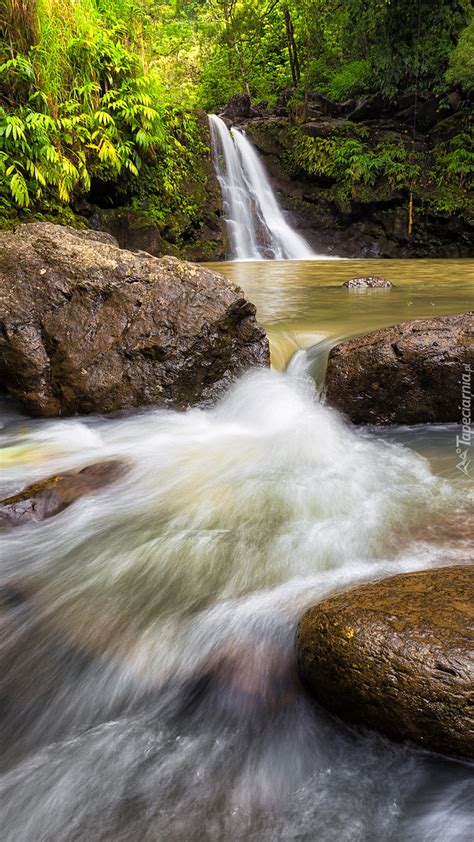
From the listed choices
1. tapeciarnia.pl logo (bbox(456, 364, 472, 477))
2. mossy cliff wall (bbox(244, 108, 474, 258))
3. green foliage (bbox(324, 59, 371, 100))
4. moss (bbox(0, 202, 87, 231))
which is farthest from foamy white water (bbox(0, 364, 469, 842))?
green foliage (bbox(324, 59, 371, 100))

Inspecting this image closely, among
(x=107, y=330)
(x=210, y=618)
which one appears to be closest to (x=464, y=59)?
(x=107, y=330)

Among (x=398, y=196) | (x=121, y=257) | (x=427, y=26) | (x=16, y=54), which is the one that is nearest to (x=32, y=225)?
(x=121, y=257)

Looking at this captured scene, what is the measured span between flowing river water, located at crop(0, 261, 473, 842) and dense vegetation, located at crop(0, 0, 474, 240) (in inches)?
257

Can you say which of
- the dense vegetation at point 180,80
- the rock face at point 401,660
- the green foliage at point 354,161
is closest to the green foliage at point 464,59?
the dense vegetation at point 180,80

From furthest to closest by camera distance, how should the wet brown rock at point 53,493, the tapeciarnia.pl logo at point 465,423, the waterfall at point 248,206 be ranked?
1. the waterfall at point 248,206
2. the tapeciarnia.pl logo at point 465,423
3. the wet brown rock at point 53,493

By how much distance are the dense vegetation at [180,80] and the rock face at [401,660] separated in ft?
28.2

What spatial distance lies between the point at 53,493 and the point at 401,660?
2.07 m

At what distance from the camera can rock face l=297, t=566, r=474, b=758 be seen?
4.60 ft

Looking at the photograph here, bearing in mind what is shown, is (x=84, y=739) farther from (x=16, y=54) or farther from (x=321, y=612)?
(x=16, y=54)

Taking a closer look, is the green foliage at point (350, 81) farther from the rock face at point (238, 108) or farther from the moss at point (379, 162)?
the rock face at point (238, 108)

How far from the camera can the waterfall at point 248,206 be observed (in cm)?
1305

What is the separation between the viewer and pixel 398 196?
1384cm

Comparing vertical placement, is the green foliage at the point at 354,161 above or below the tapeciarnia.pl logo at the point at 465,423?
above

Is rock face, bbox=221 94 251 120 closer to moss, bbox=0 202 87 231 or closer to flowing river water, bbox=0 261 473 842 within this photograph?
moss, bbox=0 202 87 231
